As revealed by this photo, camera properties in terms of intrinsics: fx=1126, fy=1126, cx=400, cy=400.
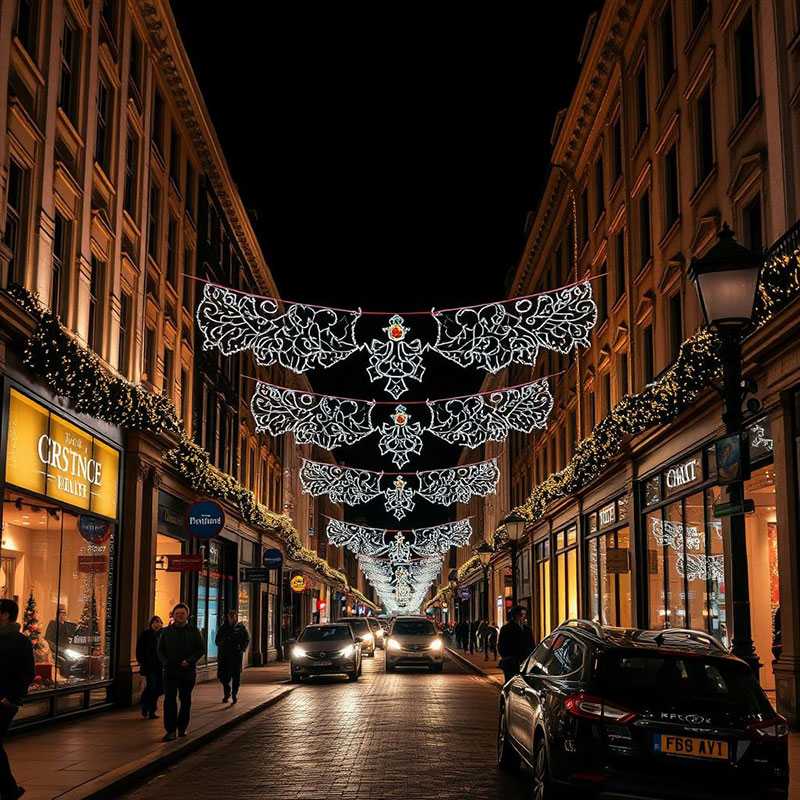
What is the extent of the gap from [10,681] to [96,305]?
13125mm

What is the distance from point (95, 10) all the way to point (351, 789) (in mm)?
15815

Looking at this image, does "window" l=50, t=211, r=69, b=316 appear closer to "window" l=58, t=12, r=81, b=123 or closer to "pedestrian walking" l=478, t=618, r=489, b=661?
"window" l=58, t=12, r=81, b=123

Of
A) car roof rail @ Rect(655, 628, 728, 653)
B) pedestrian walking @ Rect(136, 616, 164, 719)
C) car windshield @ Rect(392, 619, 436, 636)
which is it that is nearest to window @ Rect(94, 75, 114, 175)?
pedestrian walking @ Rect(136, 616, 164, 719)

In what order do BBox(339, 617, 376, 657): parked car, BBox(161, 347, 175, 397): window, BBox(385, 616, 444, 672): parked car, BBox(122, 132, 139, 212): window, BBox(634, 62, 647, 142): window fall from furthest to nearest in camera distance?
Answer: BBox(339, 617, 376, 657): parked car < BBox(385, 616, 444, 672): parked car < BBox(161, 347, 175, 397): window < BBox(634, 62, 647, 142): window < BBox(122, 132, 139, 212): window

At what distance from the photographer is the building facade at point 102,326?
17.0 m

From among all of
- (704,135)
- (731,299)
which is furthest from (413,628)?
(731,299)

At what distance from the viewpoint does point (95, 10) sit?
21.2 m

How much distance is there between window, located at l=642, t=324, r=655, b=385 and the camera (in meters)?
26.9

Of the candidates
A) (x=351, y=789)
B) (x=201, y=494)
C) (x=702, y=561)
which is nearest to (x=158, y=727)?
(x=351, y=789)

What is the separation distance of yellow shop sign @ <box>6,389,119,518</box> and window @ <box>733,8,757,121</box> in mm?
12863

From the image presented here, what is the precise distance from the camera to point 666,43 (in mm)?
25781

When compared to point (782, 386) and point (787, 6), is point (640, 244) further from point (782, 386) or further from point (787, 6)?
point (782, 386)

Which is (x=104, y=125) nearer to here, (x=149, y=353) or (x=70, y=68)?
(x=70, y=68)

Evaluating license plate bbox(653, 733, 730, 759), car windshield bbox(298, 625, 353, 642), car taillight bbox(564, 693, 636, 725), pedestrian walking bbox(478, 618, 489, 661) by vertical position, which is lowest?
pedestrian walking bbox(478, 618, 489, 661)
